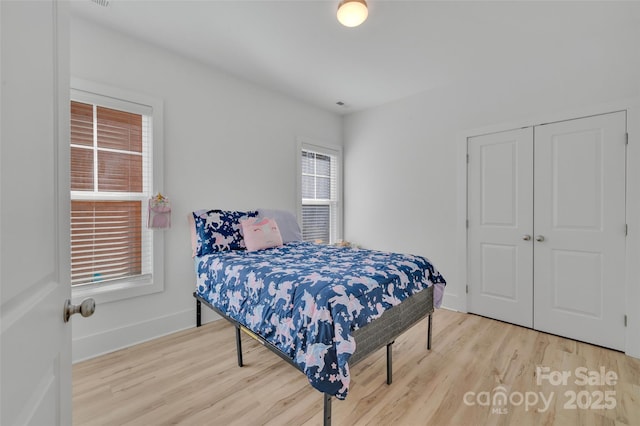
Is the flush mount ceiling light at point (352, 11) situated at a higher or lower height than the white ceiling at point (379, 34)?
lower

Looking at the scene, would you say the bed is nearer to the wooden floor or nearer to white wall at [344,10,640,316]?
the wooden floor

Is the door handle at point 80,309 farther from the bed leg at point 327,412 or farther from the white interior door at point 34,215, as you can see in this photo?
the bed leg at point 327,412

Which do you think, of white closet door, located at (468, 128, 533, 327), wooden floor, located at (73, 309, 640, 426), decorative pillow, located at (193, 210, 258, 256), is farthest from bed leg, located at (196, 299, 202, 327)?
white closet door, located at (468, 128, 533, 327)

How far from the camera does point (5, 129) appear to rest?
0.44 m

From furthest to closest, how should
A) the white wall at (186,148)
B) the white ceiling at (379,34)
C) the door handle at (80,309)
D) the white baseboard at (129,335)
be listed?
the white wall at (186,148), the white baseboard at (129,335), the white ceiling at (379,34), the door handle at (80,309)

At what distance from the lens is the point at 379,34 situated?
8.13ft

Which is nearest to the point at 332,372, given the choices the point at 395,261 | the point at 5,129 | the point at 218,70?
the point at 395,261

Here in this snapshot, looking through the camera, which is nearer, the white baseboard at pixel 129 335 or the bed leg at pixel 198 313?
the white baseboard at pixel 129 335

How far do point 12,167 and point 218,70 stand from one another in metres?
3.13

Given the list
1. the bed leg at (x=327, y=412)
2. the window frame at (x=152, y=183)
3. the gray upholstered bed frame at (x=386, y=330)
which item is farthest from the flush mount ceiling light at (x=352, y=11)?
the bed leg at (x=327, y=412)

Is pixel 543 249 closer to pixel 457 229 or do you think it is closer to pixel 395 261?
pixel 457 229

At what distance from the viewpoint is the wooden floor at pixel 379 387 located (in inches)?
65.4

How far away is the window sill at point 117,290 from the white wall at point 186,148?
65 millimetres

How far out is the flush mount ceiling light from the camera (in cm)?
190
